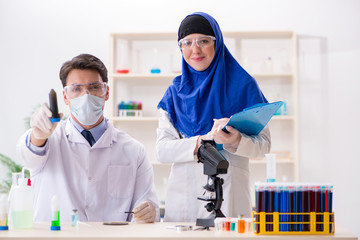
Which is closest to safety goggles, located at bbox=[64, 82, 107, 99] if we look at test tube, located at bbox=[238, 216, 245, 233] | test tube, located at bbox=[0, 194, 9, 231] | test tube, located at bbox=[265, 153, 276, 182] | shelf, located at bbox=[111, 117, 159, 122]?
test tube, located at bbox=[0, 194, 9, 231]

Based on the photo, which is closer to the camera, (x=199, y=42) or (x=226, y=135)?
(x=226, y=135)

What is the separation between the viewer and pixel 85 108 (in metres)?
2.43

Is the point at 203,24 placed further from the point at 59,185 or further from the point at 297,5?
the point at 297,5

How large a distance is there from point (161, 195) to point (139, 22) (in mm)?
1858

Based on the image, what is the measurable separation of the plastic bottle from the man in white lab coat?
1.42ft

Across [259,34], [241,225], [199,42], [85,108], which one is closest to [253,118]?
[241,225]

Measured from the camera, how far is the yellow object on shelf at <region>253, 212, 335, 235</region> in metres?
1.68

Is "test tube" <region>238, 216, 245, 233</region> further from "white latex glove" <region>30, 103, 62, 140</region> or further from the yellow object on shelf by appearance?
"white latex glove" <region>30, 103, 62, 140</region>

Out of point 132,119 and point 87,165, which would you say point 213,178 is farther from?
point 132,119

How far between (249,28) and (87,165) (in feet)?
10.9

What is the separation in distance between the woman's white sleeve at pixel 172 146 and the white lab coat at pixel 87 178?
272mm

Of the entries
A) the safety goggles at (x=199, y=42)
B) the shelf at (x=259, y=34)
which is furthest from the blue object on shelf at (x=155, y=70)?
the safety goggles at (x=199, y=42)

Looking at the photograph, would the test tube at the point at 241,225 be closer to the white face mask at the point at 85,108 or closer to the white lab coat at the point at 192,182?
the white lab coat at the point at 192,182

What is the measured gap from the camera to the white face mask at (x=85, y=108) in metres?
2.42
